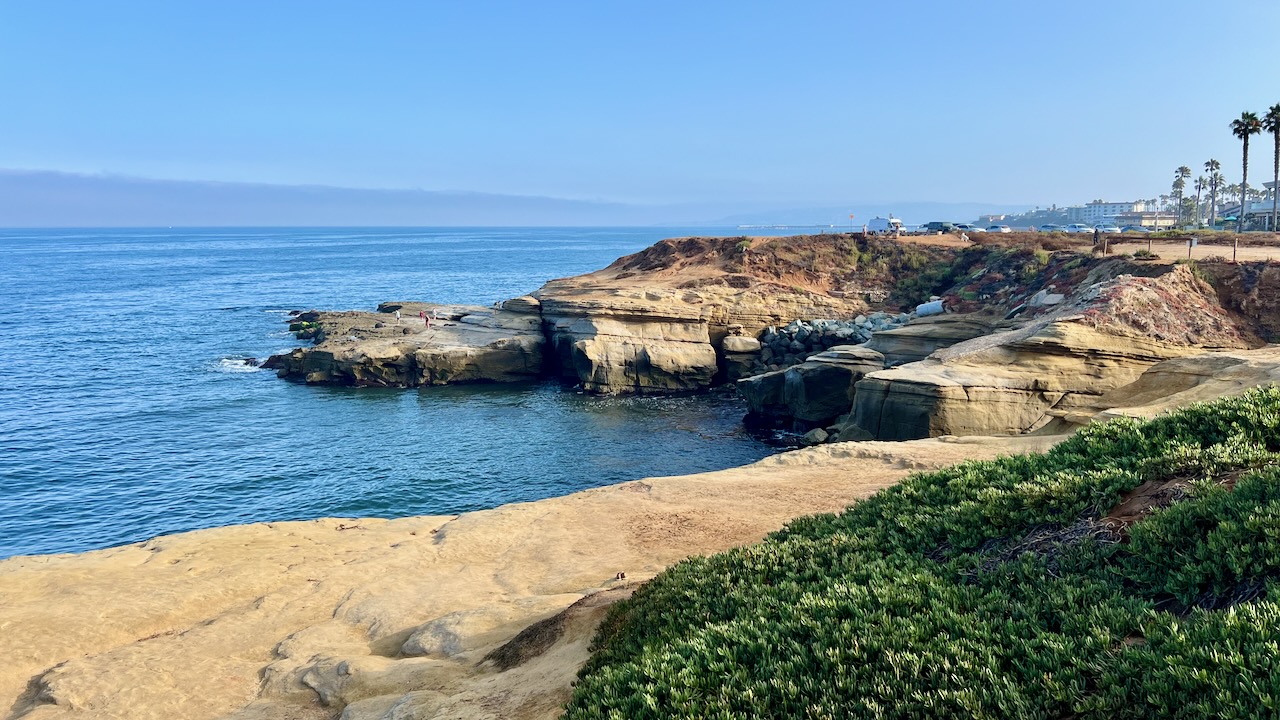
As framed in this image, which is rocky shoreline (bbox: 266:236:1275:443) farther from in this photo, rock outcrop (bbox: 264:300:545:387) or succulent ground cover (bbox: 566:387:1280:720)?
succulent ground cover (bbox: 566:387:1280:720)

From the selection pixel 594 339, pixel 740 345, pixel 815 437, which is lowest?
pixel 815 437

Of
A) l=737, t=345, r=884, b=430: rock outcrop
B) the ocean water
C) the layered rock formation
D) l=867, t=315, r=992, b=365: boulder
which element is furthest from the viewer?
the layered rock formation

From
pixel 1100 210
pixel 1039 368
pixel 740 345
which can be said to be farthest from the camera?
pixel 1100 210

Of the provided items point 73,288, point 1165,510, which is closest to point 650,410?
point 1165,510

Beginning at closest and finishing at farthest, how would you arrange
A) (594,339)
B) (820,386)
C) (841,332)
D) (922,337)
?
(820,386), (922,337), (594,339), (841,332)

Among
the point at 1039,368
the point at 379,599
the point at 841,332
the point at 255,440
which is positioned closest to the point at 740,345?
the point at 841,332

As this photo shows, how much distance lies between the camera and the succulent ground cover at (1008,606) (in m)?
6.15

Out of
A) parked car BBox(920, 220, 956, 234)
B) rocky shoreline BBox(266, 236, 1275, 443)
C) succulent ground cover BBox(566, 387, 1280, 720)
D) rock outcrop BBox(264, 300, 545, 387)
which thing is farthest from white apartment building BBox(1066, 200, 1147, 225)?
succulent ground cover BBox(566, 387, 1280, 720)

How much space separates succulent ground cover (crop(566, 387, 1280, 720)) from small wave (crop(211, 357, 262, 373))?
150 ft

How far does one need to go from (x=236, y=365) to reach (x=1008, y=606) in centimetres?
5229

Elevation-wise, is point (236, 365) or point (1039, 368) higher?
point (1039, 368)

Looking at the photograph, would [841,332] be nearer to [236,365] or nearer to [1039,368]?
[1039,368]

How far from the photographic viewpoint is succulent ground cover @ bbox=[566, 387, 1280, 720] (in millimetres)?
6152

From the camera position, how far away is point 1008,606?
25.0 ft
